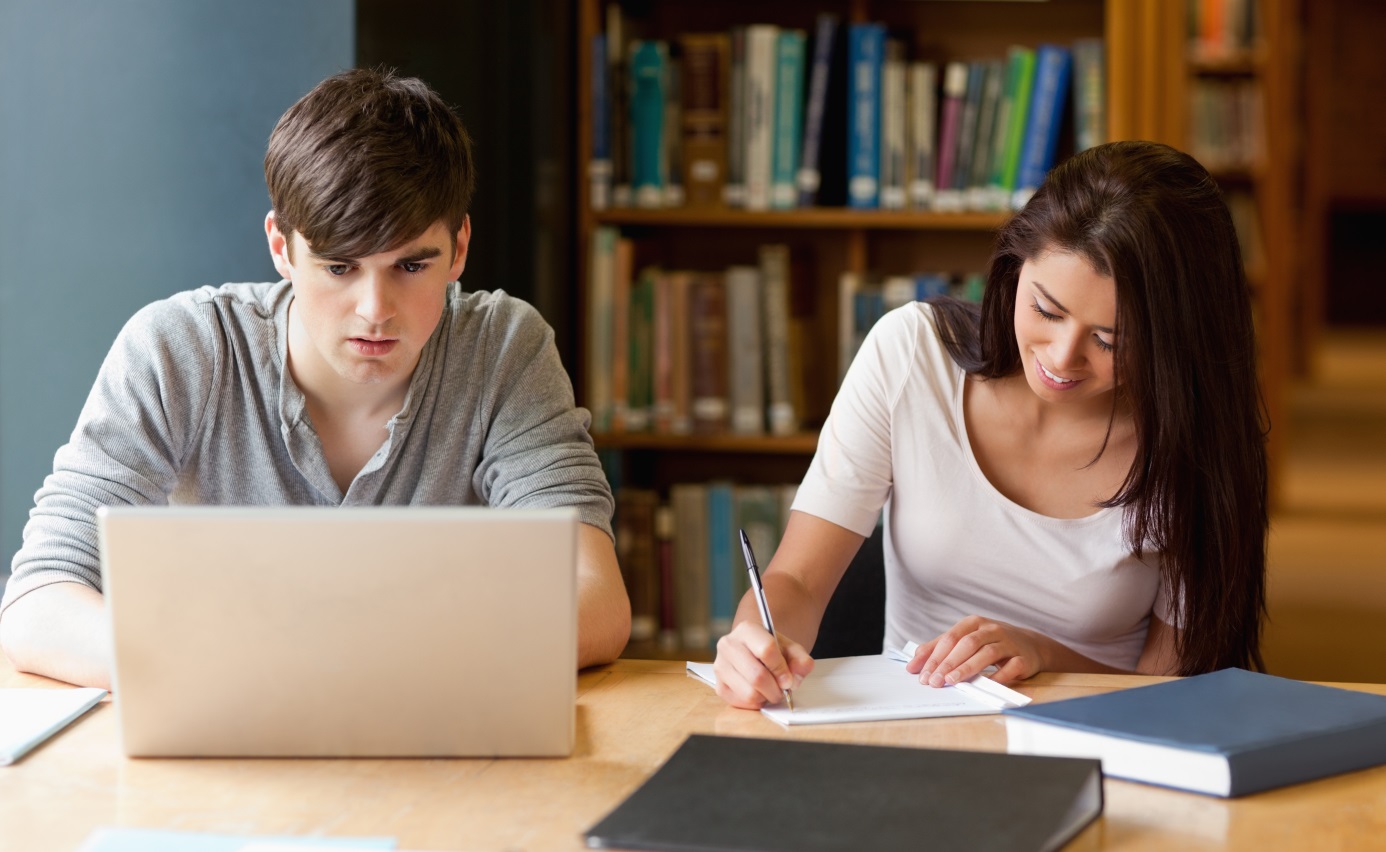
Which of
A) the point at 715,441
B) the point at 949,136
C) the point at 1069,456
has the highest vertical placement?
the point at 949,136

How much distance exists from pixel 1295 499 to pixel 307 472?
5.54 m

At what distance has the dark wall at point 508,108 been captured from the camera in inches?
84.9

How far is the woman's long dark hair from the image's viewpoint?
54.1 inches

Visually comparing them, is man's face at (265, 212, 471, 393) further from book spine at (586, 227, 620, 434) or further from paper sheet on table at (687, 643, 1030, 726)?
book spine at (586, 227, 620, 434)

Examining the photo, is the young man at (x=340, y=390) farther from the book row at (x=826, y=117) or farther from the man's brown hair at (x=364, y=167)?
the book row at (x=826, y=117)

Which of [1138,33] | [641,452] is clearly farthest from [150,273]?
[1138,33]

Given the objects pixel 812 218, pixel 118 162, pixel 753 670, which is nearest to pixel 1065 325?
pixel 753 670

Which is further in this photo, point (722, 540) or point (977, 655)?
point (722, 540)

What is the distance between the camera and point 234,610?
0.96 meters

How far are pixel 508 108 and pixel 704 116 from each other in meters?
0.49

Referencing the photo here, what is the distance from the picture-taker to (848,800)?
0.88m

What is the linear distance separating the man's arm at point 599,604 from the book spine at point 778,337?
153 centimetres

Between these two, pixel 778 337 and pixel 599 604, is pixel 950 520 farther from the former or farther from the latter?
pixel 778 337

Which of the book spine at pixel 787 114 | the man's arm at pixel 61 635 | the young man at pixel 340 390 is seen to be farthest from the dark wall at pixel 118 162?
the book spine at pixel 787 114
